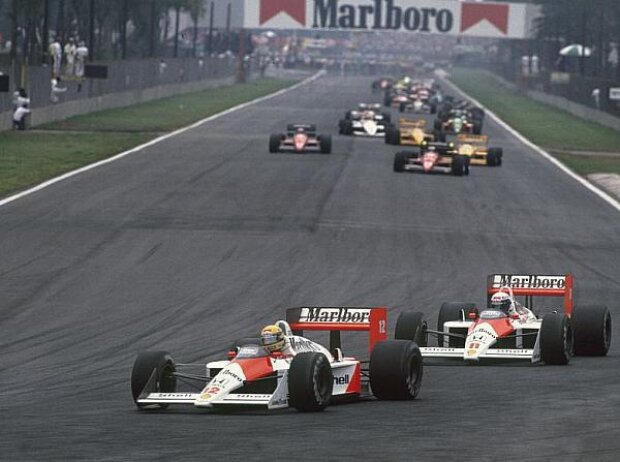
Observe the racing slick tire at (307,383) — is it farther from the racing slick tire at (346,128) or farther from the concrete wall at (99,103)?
the racing slick tire at (346,128)

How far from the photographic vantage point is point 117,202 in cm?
3231

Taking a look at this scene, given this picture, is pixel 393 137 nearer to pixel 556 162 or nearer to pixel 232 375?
pixel 556 162

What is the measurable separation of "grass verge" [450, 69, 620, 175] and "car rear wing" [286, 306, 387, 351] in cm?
3130

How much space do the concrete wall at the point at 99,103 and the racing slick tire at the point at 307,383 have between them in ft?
138

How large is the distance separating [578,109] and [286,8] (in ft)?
161

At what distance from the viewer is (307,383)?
1248 centimetres

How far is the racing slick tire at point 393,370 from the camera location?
13.1 m

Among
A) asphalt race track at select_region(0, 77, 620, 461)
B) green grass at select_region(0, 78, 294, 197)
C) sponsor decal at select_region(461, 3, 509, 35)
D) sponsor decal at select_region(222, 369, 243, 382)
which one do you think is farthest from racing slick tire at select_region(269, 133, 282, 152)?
sponsor decal at select_region(461, 3, 509, 35)

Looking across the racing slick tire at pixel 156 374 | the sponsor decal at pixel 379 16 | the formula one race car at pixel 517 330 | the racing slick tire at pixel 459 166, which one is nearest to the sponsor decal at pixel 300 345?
the racing slick tire at pixel 156 374

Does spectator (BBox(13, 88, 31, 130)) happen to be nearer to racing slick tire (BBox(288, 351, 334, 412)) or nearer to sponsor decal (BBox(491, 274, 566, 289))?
sponsor decal (BBox(491, 274, 566, 289))

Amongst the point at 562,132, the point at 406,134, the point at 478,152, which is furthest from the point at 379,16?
the point at 478,152

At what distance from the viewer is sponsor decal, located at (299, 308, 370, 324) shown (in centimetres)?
1402

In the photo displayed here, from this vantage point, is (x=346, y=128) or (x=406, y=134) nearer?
(x=406, y=134)

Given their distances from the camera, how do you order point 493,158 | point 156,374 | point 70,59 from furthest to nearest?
1. point 70,59
2. point 493,158
3. point 156,374
